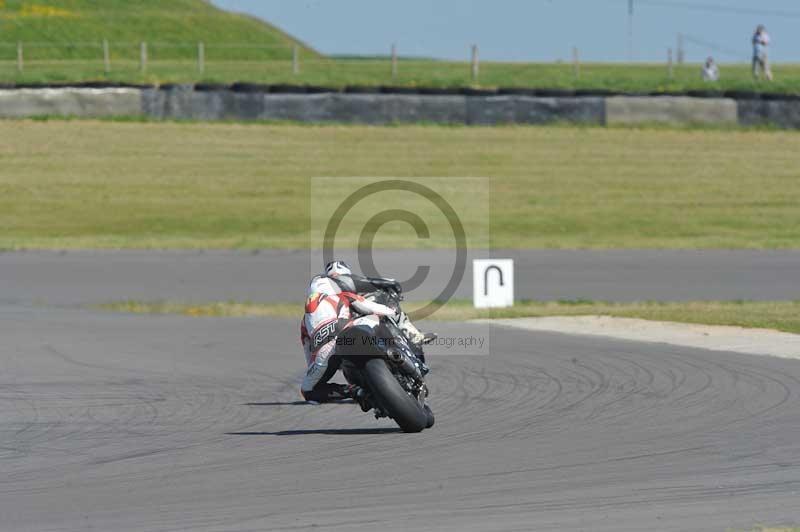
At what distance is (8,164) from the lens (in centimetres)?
3266

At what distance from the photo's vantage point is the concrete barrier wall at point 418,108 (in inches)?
1351

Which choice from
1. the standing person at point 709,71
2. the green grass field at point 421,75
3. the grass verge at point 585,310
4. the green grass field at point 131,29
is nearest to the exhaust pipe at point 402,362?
the grass verge at point 585,310

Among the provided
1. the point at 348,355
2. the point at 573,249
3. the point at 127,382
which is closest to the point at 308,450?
the point at 348,355

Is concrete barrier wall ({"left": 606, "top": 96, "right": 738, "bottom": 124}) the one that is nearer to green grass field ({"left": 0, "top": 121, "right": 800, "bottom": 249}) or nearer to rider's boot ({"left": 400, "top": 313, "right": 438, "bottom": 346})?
green grass field ({"left": 0, "top": 121, "right": 800, "bottom": 249})

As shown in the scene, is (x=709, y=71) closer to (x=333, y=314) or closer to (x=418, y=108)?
(x=418, y=108)

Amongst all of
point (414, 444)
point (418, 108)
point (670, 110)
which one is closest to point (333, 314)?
point (414, 444)

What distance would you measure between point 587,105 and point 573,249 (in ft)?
33.0

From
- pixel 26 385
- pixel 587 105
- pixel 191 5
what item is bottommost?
pixel 26 385

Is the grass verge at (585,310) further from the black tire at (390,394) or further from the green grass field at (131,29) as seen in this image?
the green grass field at (131,29)

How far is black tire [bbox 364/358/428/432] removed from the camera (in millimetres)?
8820

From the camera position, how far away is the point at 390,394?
8.86m

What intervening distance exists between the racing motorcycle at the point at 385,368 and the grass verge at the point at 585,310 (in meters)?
7.21

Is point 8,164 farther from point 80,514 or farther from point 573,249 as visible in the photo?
point 80,514

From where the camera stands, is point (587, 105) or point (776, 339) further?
point (587, 105)
